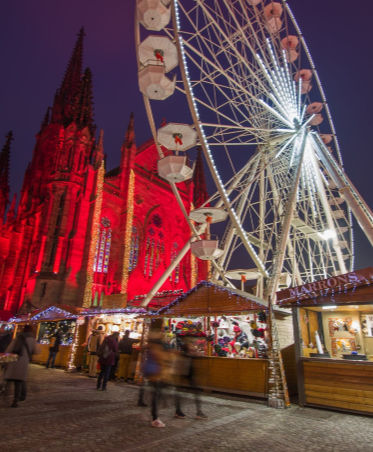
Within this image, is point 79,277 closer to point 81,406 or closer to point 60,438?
point 81,406

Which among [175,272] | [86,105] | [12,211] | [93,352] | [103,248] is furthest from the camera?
[12,211]

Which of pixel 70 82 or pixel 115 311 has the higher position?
pixel 70 82

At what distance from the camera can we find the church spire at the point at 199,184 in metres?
47.1

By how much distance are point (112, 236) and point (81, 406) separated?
78.3 ft

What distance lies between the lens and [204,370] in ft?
35.8

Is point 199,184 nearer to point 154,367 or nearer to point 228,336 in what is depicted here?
point 228,336

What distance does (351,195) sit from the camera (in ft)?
54.6

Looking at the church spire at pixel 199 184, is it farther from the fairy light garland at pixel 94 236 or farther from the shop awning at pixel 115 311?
the shop awning at pixel 115 311

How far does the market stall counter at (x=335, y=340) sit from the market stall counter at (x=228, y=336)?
3.83 feet

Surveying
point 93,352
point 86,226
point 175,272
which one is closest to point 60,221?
point 86,226

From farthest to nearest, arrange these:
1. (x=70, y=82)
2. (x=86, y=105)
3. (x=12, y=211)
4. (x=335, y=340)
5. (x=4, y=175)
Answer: (x=70, y=82)
(x=4, y=175)
(x=12, y=211)
(x=86, y=105)
(x=335, y=340)

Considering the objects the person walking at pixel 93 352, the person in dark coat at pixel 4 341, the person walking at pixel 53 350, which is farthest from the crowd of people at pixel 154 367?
the person walking at pixel 53 350

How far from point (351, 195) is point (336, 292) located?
9.61m

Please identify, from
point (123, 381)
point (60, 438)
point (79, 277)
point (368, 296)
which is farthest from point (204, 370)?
point (79, 277)
